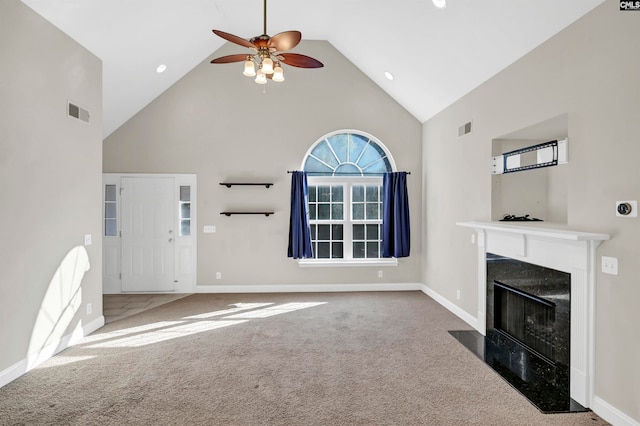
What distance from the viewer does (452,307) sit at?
512 centimetres

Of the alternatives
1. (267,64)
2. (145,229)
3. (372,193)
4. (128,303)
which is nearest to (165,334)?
(128,303)

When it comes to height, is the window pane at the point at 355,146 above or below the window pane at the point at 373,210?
above

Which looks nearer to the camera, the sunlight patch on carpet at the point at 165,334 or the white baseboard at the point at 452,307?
the sunlight patch on carpet at the point at 165,334

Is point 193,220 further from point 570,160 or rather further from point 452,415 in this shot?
point 570,160

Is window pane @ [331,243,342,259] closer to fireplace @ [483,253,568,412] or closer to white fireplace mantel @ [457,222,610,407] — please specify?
fireplace @ [483,253,568,412]

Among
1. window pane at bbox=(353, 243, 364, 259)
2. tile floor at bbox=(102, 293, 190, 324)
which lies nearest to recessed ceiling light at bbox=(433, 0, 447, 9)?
window pane at bbox=(353, 243, 364, 259)

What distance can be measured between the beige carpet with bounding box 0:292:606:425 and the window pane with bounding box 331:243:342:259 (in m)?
1.65

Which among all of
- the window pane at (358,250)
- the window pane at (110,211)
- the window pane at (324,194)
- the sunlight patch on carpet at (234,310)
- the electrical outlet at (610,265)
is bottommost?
the sunlight patch on carpet at (234,310)

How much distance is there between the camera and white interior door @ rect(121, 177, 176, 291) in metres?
6.17

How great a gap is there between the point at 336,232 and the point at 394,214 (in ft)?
3.47

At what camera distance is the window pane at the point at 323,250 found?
648cm

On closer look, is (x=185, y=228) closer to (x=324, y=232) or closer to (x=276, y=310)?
(x=276, y=310)

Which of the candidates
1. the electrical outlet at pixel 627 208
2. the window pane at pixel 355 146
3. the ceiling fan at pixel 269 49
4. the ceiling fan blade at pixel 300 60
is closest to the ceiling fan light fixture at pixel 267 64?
the ceiling fan at pixel 269 49

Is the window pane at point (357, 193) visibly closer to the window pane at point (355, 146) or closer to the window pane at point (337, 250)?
the window pane at point (355, 146)
